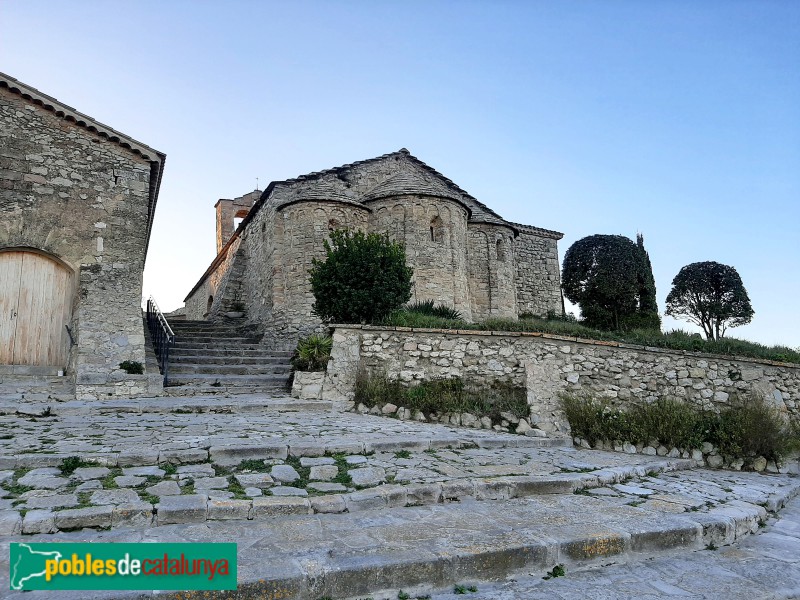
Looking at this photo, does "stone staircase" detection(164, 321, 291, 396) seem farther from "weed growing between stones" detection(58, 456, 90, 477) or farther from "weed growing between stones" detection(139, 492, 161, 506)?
"weed growing between stones" detection(139, 492, 161, 506)

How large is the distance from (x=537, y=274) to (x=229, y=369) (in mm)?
15720

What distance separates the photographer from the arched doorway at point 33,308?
33.3 ft

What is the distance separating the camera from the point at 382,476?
5.04 m

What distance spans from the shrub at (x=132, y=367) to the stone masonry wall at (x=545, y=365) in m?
3.49

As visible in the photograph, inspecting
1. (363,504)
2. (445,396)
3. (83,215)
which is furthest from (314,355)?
(363,504)

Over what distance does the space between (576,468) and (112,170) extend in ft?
36.0

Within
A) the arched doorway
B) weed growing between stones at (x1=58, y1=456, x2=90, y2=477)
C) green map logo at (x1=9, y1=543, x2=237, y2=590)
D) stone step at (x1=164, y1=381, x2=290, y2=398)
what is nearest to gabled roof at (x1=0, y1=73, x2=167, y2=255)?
the arched doorway

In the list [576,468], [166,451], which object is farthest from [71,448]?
[576,468]

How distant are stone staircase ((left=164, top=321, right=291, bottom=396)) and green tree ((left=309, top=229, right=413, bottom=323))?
194 centimetres

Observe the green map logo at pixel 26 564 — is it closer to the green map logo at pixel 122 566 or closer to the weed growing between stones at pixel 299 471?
the green map logo at pixel 122 566

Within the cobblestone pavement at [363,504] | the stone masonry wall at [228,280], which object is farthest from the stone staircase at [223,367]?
the stone masonry wall at [228,280]

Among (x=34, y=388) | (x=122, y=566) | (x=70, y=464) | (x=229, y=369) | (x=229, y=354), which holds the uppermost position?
(x=229, y=354)

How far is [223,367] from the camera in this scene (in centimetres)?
1174

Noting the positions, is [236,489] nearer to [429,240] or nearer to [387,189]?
[429,240]
